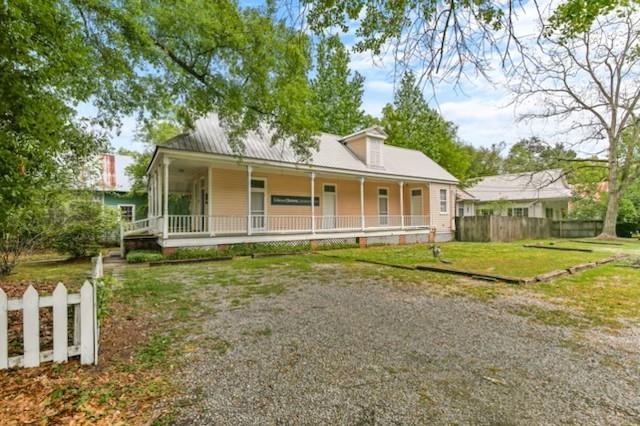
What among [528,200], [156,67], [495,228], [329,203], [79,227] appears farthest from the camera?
[528,200]

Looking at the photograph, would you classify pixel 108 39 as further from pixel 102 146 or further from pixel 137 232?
pixel 137 232

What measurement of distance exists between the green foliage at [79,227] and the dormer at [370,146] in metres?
12.2

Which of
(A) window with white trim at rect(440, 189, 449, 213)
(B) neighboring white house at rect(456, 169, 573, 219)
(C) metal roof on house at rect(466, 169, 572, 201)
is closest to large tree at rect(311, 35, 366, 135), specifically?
(A) window with white trim at rect(440, 189, 449, 213)

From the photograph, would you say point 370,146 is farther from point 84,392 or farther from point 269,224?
point 84,392

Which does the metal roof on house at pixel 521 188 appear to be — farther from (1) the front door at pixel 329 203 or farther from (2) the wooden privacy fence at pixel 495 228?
(1) the front door at pixel 329 203

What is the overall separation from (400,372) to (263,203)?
39.4 feet

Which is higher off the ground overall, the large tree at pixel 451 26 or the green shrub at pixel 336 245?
the large tree at pixel 451 26

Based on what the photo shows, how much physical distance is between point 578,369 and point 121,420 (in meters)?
3.74

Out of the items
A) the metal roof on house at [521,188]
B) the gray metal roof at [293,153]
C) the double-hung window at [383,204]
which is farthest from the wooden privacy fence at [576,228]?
the double-hung window at [383,204]

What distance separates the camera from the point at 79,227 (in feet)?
36.3

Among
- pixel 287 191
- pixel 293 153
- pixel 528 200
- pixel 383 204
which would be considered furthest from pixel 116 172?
pixel 528 200

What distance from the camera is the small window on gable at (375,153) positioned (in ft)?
57.2

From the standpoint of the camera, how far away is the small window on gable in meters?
17.4

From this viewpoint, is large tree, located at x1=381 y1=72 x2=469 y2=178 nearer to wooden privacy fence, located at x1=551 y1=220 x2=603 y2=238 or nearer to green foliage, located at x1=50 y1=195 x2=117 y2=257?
wooden privacy fence, located at x1=551 y1=220 x2=603 y2=238
